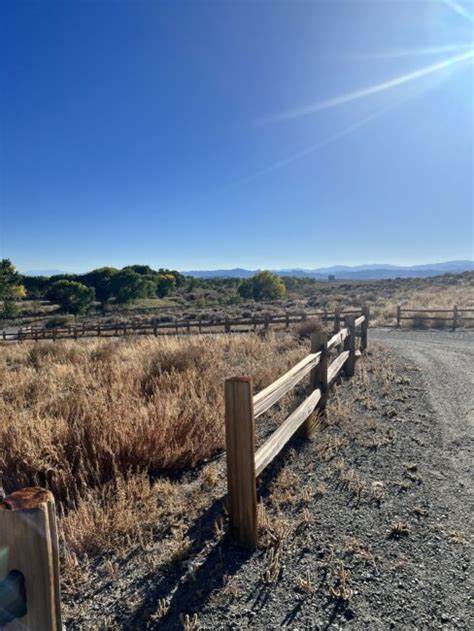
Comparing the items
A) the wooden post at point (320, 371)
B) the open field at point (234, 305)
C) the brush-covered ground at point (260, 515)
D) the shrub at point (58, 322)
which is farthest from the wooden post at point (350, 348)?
the shrub at point (58, 322)

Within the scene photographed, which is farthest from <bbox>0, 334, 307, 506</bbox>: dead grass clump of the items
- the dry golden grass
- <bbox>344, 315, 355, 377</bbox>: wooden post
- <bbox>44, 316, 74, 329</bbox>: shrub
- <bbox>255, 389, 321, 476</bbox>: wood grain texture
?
<bbox>44, 316, 74, 329</bbox>: shrub

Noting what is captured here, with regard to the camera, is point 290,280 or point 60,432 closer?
point 60,432

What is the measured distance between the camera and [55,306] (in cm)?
5375

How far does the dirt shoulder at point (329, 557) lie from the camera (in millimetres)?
2396

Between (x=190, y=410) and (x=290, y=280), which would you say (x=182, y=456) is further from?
(x=290, y=280)

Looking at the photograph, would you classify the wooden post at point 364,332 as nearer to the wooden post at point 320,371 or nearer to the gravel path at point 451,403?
the gravel path at point 451,403

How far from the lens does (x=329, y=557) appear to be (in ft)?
9.51

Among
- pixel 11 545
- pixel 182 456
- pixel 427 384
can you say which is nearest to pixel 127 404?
pixel 182 456

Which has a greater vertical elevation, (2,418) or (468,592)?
(2,418)

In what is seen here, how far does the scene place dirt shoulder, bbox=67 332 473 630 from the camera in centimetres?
240

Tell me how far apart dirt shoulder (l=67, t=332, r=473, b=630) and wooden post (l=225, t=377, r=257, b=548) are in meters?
0.19

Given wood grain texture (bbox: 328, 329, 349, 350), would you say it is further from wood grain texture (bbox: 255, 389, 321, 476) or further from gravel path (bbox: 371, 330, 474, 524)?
gravel path (bbox: 371, 330, 474, 524)

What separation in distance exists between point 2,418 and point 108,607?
134 inches

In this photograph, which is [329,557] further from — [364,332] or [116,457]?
[364,332]
